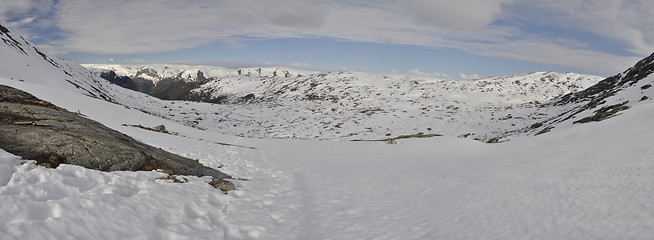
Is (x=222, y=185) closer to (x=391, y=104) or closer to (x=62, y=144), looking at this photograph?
(x=62, y=144)

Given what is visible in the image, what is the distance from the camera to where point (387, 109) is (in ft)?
198

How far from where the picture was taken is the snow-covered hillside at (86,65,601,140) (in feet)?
140

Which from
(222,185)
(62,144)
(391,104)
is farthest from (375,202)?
(391,104)

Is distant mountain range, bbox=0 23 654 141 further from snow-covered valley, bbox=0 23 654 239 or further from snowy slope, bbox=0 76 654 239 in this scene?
snowy slope, bbox=0 76 654 239

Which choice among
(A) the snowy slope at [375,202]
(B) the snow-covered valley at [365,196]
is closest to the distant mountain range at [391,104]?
(B) the snow-covered valley at [365,196]

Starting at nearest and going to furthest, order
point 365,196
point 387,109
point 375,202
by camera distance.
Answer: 1. point 375,202
2. point 365,196
3. point 387,109

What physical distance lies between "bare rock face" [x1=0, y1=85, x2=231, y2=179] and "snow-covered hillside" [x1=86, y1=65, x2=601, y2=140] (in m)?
31.9

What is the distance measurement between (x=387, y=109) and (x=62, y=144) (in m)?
56.5

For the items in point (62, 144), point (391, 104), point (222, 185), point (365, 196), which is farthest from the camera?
point (391, 104)

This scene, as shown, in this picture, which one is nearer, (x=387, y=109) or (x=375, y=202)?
(x=375, y=202)

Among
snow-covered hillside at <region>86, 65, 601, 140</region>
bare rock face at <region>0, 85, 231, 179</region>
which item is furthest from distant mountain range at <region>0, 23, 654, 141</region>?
bare rock face at <region>0, 85, 231, 179</region>

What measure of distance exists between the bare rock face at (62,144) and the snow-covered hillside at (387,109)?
1254 inches

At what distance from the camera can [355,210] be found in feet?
29.9

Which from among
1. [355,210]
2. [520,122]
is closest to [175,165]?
[355,210]
